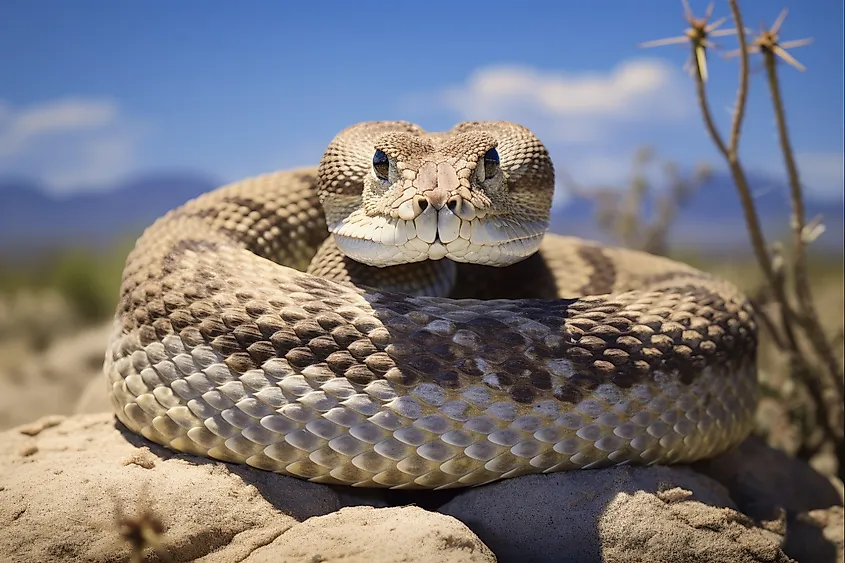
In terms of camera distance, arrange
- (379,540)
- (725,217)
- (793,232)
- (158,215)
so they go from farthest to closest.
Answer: (158,215) → (725,217) → (793,232) → (379,540)

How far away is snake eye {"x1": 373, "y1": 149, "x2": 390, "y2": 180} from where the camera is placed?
3428mm

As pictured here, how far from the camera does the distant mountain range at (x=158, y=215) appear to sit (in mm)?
5823

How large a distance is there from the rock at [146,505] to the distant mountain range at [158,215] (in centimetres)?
411

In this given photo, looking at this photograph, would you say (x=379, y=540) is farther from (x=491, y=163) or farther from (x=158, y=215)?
(x=158, y=215)

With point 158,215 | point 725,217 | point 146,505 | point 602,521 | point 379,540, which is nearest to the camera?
point 379,540

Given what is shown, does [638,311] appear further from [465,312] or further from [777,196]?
[777,196]

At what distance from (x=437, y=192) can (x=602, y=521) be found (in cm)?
152

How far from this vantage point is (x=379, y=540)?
2.67m

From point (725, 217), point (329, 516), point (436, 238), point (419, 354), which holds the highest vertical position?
point (436, 238)

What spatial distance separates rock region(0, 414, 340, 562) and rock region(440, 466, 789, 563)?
71 cm

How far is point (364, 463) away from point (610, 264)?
257cm

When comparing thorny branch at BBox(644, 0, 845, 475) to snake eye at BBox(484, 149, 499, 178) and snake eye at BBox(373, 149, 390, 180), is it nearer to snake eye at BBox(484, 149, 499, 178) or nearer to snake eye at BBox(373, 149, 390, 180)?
snake eye at BBox(484, 149, 499, 178)

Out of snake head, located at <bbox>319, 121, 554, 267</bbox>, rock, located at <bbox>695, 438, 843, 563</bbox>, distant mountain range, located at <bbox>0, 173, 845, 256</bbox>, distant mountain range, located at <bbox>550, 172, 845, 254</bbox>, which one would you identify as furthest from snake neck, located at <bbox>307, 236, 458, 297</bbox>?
distant mountain range, located at <bbox>0, 173, 845, 256</bbox>

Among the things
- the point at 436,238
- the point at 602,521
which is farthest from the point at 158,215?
the point at 602,521
